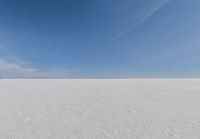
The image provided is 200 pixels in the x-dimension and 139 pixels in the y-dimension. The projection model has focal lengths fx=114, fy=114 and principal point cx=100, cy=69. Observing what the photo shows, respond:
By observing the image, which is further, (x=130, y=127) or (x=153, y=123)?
(x=153, y=123)

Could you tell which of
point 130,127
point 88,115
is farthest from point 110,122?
point 88,115

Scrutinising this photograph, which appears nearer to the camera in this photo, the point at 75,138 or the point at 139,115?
the point at 75,138

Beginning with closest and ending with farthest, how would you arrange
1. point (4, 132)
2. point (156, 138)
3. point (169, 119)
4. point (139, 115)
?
point (156, 138) → point (4, 132) → point (169, 119) → point (139, 115)

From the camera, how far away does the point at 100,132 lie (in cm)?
208

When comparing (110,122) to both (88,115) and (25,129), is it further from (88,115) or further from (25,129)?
(25,129)

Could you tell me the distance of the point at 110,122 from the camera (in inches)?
98.8

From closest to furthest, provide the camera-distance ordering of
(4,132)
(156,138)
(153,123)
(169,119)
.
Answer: (156,138), (4,132), (153,123), (169,119)

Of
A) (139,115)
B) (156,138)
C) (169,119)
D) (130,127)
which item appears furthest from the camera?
(139,115)

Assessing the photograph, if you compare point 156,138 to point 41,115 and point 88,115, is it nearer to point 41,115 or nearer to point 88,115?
point 88,115

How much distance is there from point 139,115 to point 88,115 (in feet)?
4.27

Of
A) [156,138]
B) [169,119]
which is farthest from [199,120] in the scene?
[156,138]

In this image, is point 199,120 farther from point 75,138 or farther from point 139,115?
point 75,138

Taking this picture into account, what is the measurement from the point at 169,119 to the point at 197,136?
2.46 ft

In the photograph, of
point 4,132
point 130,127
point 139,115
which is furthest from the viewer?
point 139,115
